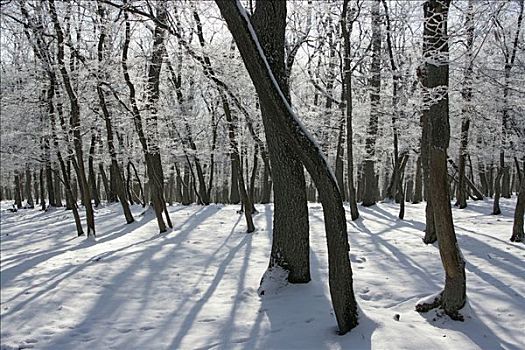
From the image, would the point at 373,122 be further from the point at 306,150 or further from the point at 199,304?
the point at 306,150

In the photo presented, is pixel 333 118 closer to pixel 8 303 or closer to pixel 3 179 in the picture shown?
pixel 8 303

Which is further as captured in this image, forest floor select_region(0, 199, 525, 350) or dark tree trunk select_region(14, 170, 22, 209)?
dark tree trunk select_region(14, 170, 22, 209)

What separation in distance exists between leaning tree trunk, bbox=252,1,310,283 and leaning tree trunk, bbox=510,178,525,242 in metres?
5.13

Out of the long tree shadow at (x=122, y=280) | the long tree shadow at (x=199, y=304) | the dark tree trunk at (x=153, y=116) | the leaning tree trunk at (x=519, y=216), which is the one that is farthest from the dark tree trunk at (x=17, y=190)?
the leaning tree trunk at (x=519, y=216)

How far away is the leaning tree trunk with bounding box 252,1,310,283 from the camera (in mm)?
5520

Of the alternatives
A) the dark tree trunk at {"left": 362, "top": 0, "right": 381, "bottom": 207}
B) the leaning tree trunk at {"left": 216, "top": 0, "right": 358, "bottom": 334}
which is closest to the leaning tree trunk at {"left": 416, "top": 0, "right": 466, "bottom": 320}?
the leaning tree trunk at {"left": 216, "top": 0, "right": 358, "bottom": 334}

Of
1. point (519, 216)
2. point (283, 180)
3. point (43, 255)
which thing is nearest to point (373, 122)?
point (519, 216)

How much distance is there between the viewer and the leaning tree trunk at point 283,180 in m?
5.52

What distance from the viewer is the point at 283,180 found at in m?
5.72

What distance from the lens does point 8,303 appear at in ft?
19.5

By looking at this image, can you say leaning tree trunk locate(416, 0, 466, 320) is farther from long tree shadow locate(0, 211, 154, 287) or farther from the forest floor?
long tree shadow locate(0, 211, 154, 287)

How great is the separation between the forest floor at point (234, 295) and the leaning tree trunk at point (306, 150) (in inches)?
15.5

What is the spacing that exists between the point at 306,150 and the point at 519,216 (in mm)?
6740

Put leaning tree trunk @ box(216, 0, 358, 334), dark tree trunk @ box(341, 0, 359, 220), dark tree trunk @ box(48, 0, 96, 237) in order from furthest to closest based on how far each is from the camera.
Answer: dark tree trunk @ box(341, 0, 359, 220) < dark tree trunk @ box(48, 0, 96, 237) < leaning tree trunk @ box(216, 0, 358, 334)
